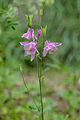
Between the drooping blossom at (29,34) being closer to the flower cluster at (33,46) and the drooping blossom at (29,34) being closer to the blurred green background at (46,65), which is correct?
the flower cluster at (33,46)

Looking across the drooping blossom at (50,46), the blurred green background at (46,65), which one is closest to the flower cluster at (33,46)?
the drooping blossom at (50,46)

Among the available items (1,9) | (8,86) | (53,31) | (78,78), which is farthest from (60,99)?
(53,31)

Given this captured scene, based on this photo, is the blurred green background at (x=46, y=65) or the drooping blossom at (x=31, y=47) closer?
the drooping blossom at (x=31, y=47)

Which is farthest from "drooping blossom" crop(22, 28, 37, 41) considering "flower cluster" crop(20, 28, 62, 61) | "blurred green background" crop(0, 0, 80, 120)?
"blurred green background" crop(0, 0, 80, 120)

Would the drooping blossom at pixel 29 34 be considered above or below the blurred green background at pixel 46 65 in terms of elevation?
above

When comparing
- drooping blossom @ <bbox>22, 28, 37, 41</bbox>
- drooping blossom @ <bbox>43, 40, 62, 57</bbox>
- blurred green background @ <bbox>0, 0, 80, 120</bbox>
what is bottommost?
blurred green background @ <bbox>0, 0, 80, 120</bbox>

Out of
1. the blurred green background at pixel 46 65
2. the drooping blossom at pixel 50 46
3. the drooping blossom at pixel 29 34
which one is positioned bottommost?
the blurred green background at pixel 46 65

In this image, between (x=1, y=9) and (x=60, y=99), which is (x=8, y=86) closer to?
(x=60, y=99)

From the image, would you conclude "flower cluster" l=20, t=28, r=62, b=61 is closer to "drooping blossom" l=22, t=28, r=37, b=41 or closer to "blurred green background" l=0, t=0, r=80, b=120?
"drooping blossom" l=22, t=28, r=37, b=41
